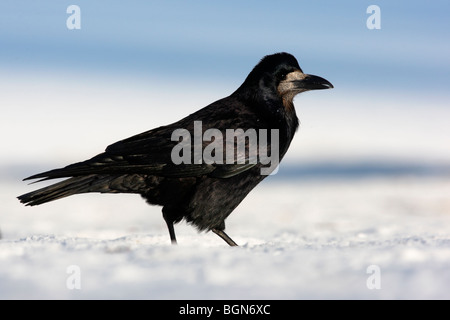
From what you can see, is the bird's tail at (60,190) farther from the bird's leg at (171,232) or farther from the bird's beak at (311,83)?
the bird's beak at (311,83)

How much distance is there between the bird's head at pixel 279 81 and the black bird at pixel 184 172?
0.25 metres

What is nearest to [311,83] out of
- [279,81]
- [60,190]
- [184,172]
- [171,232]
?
[279,81]

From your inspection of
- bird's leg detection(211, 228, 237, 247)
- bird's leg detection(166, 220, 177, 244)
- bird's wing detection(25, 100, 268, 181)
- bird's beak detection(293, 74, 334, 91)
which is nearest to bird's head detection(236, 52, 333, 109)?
bird's beak detection(293, 74, 334, 91)

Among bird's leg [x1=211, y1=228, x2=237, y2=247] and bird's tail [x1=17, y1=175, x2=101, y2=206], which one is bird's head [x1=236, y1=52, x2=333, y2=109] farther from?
bird's tail [x1=17, y1=175, x2=101, y2=206]

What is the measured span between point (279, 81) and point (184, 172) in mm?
1513

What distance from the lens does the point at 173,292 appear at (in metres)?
4.30

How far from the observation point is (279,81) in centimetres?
699

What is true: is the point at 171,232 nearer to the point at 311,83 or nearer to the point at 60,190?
the point at 60,190

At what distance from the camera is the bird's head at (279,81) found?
22.8 ft

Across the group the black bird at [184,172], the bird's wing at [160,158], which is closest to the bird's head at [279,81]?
the black bird at [184,172]

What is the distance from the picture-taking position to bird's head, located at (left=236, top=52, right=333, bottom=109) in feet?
22.8

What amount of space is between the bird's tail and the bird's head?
1.86 metres
